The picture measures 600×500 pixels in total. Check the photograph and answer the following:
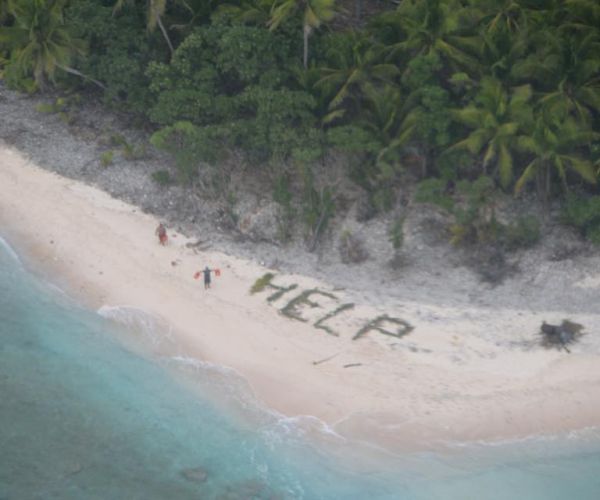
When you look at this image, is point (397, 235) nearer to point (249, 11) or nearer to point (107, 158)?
point (249, 11)

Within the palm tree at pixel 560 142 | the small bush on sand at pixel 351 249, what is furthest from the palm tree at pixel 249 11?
the palm tree at pixel 560 142

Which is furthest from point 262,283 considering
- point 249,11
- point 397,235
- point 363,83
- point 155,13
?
point 155,13

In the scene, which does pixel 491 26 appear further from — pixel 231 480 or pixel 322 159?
pixel 231 480

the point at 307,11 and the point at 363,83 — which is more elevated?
the point at 307,11

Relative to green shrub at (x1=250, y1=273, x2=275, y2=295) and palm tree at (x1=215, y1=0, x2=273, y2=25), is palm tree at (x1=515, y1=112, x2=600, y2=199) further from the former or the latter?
palm tree at (x1=215, y1=0, x2=273, y2=25)

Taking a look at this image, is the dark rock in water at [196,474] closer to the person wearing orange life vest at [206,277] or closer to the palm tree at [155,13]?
the person wearing orange life vest at [206,277]

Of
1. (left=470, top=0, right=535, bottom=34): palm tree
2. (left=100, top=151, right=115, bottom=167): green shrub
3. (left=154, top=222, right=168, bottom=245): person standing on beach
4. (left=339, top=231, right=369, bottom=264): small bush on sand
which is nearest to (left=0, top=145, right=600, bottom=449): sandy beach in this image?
(left=154, top=222, right=168, bottom=245): person standing on beach
